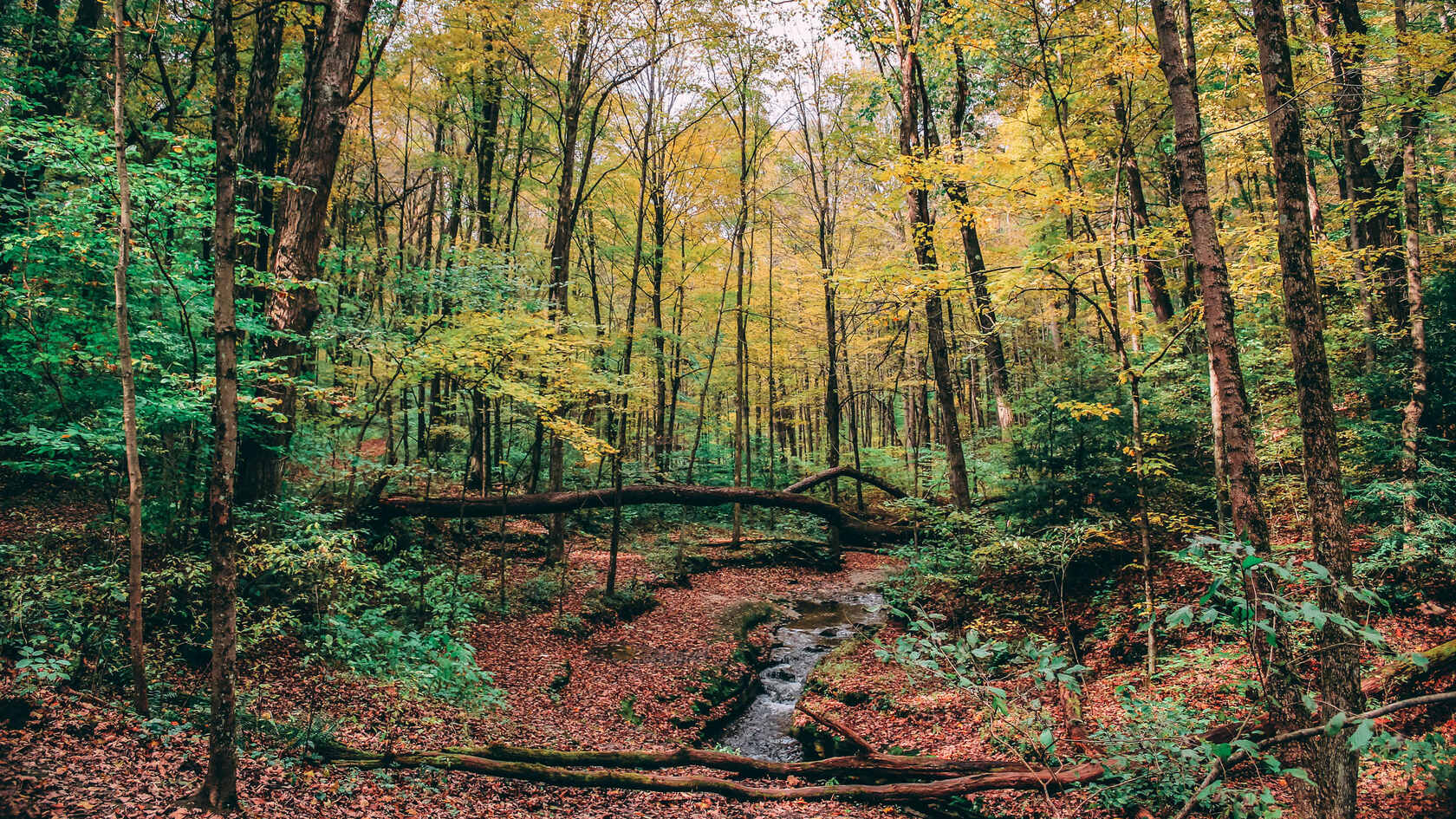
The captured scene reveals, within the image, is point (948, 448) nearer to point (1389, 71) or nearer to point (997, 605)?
point (997, 605)

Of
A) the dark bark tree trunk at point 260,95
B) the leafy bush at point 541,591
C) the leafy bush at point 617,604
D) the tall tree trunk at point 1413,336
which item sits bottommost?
the leafy bush at point 617,604

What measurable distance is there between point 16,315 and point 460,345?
4446mm

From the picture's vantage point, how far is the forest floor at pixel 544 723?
181 inches

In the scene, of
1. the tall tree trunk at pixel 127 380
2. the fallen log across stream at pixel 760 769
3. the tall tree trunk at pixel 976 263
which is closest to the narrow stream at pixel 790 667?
the fallen log across stream at pixel 760 769

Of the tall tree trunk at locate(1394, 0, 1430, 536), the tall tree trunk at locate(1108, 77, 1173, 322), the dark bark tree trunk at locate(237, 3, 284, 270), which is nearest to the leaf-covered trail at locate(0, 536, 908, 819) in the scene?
the dark bark tree trunk at locate(237, 3, 284, 270)

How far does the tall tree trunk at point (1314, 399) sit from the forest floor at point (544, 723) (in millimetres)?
1075

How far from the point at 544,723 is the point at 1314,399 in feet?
29.7

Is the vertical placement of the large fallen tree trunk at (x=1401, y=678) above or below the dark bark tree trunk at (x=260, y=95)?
below

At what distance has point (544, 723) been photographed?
7.96 metres

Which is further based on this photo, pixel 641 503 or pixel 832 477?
pixel 832 477

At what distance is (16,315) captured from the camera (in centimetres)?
632

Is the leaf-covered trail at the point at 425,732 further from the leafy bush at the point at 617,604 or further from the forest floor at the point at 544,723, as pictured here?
the leafy bush at the point at 617,604

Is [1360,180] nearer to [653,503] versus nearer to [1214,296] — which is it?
[1214,296]

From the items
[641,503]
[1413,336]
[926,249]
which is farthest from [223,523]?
[1413,336]
